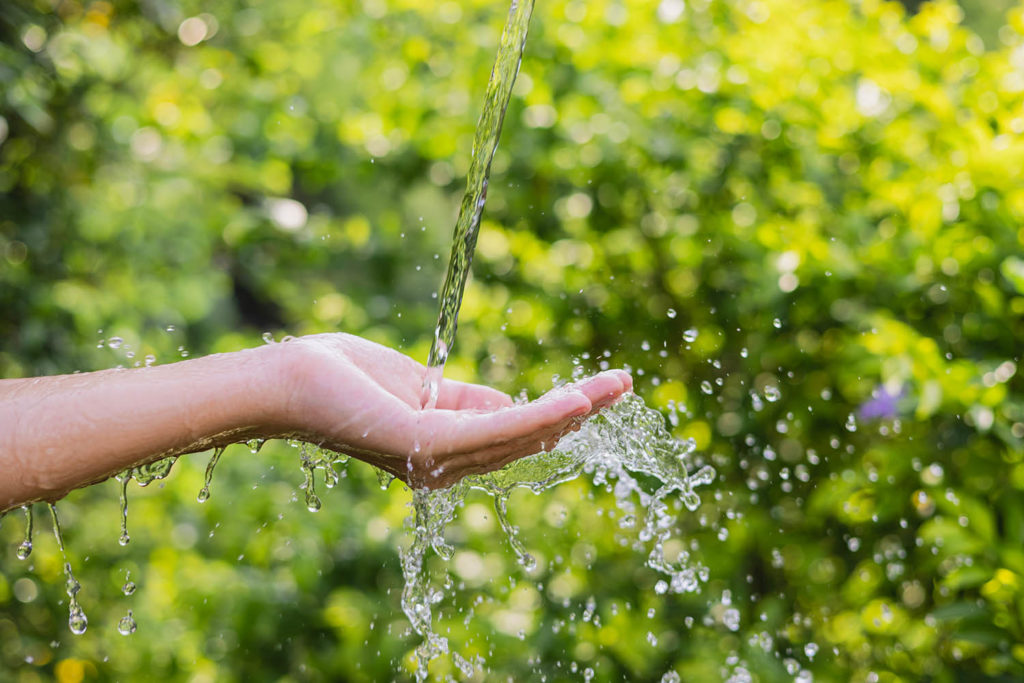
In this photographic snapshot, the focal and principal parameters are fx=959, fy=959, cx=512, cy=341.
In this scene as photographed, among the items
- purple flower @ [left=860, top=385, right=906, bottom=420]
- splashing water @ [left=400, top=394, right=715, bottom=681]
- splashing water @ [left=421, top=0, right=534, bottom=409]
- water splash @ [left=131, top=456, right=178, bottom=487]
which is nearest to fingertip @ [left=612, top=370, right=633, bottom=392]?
splashing water @ [left=400, top=394, right=715, bottom=681]

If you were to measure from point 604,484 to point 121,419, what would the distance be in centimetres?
115

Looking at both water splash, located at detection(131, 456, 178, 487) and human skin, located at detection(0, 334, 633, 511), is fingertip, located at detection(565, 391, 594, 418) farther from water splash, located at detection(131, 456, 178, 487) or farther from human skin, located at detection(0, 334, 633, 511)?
water splash, located at detection(131, 456, 178, 487)

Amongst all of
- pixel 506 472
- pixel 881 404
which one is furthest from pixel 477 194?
pixel 881 404

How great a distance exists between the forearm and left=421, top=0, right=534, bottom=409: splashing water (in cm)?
35

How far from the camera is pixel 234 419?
115 centimetres

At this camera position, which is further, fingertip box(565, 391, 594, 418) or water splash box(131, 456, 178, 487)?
water splash box(131, 456, 178, 487)

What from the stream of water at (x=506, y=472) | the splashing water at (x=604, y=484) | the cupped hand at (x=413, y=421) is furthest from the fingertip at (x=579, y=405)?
the splashing water at (x=604, y=484)

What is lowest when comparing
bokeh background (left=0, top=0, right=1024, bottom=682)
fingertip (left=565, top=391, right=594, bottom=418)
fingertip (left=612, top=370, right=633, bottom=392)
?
bokeh background (left=0, top=0, right=1024, bottom=682)

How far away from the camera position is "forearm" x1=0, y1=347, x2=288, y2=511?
44.4 inches

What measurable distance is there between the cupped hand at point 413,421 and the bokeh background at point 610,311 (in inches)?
30.6

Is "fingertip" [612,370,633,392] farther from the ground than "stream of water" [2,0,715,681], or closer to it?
farther from the ground

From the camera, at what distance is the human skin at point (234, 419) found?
3.68 ft

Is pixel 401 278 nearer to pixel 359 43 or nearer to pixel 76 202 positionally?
pixel 359 43

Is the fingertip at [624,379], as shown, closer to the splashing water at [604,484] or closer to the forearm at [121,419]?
the splashing water at [604,484]
